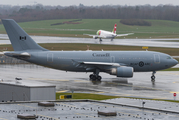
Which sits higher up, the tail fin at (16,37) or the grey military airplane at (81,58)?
the tail fin at (16,37)

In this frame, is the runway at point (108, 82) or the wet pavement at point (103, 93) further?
the runway at point (108, 82)

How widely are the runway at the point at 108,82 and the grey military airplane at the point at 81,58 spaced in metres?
2.11

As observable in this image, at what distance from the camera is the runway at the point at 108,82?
4481 cm

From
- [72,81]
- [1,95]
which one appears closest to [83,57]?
[72,81]

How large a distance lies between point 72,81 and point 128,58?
916 centimetres

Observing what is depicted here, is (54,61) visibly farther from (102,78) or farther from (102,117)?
(102,117)

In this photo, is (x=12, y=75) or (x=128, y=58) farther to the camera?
(x=12, y=75)

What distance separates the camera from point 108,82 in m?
53.7

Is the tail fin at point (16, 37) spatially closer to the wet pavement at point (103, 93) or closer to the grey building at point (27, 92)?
the wet pavement at point (103, 93)

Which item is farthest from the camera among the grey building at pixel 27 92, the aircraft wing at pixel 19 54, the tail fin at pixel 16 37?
the tail fin at pixel 16 37

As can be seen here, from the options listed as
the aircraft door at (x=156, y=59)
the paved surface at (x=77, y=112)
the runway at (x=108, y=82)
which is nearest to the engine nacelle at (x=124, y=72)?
the runway at (x=108, y=82)

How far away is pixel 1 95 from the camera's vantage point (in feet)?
117

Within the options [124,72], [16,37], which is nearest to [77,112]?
[124,72]

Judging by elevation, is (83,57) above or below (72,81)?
above
